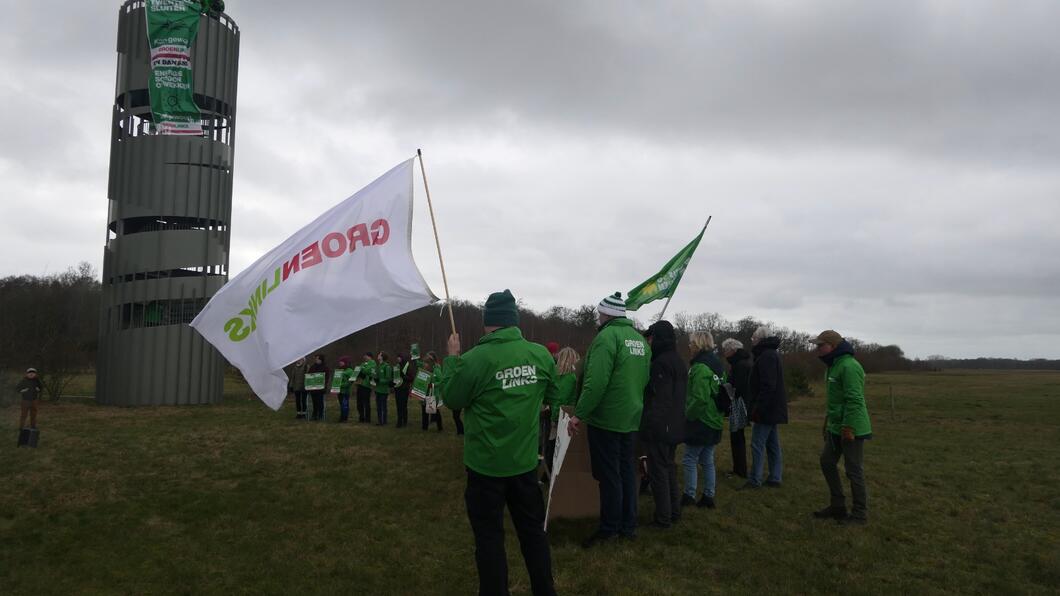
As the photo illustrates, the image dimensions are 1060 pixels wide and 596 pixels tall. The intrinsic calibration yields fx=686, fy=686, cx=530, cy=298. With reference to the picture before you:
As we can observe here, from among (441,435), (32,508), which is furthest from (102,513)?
(441,435)

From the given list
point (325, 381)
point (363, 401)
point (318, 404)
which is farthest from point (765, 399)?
point (318, 404)

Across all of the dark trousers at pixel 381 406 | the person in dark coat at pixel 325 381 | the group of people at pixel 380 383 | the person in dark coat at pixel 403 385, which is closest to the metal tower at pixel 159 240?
the group of people at pixel 380 383

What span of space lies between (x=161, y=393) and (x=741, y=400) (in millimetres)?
23796

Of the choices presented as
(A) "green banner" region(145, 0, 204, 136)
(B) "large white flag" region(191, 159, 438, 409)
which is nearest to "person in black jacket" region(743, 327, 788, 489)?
(B) "large white flag" region(191, 159, 438, 409)

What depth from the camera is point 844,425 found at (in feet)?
22.7

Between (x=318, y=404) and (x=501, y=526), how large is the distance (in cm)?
1505

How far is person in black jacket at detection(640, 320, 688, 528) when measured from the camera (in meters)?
6.73

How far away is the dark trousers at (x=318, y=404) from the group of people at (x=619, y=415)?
1104 centimetres

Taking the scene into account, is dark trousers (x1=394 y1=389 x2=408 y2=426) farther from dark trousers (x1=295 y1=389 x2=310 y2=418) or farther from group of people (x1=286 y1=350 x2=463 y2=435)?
dark trousers (x1=295 y1=389 x2=310 y2=418)

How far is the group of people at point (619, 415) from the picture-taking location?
4480mm

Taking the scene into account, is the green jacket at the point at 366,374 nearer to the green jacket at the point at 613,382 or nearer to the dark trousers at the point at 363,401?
the dark trousers at the point at 363,401

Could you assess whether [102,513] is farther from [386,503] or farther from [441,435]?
[441,435]

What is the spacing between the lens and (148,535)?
23.7 ft

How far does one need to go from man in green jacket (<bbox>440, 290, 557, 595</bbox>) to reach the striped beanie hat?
71.9 inches
